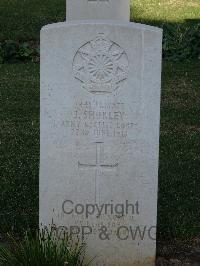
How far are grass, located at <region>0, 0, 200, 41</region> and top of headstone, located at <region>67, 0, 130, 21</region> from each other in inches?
125

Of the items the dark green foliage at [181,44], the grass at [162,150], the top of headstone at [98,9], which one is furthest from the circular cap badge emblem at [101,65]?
the dark green foliage at [181,44]

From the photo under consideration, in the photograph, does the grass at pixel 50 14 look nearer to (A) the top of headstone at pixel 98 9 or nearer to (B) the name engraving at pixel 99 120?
(A) the top of headstone at pixel 98 9

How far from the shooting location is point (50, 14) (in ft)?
49.3

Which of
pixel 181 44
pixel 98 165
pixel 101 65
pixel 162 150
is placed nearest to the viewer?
pixel 101 65

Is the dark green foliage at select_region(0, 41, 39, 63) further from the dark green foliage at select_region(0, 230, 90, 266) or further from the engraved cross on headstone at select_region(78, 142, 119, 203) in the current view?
the dark green foliage at select_region(0, 230, 90, 266)

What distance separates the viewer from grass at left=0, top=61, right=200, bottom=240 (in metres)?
5.19

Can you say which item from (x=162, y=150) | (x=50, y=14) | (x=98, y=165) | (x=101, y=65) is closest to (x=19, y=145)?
(x=162, y=150)

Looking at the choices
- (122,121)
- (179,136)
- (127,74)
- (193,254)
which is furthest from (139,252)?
(179,136)

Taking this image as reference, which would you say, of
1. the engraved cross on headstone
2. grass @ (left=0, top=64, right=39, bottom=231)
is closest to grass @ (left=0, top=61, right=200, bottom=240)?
grass @ (left=0, top=64, right=39, bottom=231)

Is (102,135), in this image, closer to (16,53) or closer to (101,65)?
(101,65)

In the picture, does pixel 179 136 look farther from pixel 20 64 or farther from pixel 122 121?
pixel 20 64

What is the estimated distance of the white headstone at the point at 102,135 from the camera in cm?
403

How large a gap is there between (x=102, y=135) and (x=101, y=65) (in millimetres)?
424

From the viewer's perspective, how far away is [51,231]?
13.6 feet
